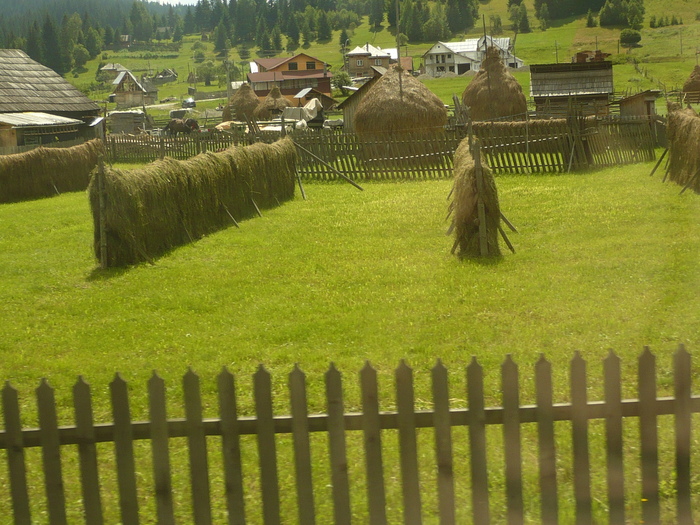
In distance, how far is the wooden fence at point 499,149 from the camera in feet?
74.6

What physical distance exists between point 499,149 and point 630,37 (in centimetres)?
983

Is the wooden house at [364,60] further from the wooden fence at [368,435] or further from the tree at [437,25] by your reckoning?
the wooden fence at [368,435]

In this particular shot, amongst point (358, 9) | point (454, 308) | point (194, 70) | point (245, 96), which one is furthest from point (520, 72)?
point (194, 70)

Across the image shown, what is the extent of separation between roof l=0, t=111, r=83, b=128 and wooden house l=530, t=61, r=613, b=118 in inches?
897

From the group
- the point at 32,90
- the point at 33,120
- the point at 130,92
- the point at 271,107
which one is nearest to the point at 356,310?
the point at 33,120

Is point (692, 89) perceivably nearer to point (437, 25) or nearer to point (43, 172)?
point (437, 25)

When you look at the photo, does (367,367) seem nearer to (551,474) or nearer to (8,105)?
(551,474)

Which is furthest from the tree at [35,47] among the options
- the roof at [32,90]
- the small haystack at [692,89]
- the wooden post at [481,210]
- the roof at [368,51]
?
the wooden post at [481,210]

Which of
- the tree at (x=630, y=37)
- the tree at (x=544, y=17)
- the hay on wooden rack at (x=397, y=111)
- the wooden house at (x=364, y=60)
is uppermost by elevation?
the wooden house at (x=364, y=60)

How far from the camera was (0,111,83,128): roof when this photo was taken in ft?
122

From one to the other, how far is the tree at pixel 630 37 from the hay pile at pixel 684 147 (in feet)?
9.37

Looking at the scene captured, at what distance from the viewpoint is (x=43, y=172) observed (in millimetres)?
24359

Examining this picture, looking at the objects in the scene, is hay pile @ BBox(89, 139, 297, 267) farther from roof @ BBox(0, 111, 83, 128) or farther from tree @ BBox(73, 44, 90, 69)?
tree @ BBox(73, 44, 90, 69)

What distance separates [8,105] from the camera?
40062mm
